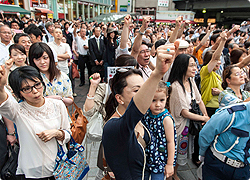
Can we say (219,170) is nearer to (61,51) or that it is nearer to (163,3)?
(61,51)

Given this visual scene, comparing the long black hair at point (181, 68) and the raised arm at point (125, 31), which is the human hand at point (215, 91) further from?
the raised arm at point (125, 31)

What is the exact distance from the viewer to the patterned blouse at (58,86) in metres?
2.39

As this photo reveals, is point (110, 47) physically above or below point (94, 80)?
above

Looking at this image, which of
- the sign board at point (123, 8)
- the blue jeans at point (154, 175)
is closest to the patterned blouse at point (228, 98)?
the blue jeans at point (154, 175)

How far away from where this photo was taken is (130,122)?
101 centimetres

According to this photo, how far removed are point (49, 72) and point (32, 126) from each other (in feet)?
3.25

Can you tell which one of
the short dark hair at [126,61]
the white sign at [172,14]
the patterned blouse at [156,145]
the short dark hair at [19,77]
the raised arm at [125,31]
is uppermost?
the white sign at [172,14]

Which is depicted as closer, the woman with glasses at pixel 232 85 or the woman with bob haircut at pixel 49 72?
the woman with bob haircut at pixel 49 72

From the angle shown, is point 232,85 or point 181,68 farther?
point 232,85

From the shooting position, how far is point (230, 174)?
75.1 inches

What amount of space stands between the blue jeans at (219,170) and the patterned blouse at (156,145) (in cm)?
61

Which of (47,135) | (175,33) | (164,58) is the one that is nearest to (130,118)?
(164,58)

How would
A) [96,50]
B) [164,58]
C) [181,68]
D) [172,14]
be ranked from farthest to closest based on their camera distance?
1. [172,14]
2. [96,50]
3. [181,68]
4. [164,58]

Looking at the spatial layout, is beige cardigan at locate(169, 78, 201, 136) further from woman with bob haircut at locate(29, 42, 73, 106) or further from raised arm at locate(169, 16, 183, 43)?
woman with bob haircut at locate(29, 42, 73, 106)
